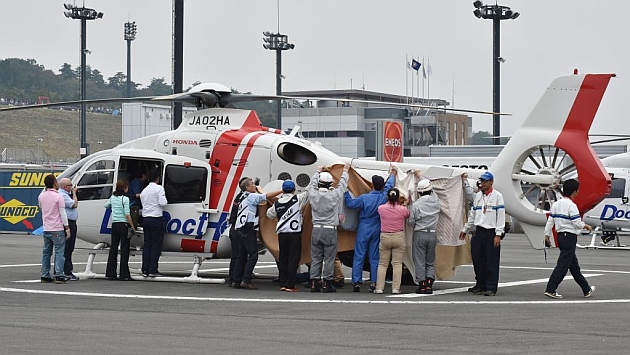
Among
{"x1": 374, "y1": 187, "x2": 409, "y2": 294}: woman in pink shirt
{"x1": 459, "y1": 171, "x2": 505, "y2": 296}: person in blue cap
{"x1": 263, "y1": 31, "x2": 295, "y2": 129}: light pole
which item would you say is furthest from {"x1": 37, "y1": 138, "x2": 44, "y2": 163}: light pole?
{"x1": 459, "y1": 171, "x2": 505, "y2": 296}: person in blue cap

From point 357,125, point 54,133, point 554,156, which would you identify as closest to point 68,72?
point 54,133

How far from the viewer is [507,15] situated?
57219mm

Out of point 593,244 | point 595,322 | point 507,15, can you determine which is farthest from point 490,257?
point 507,15

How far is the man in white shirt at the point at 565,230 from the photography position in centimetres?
1570

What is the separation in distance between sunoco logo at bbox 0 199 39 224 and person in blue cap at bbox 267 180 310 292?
21.3 metres

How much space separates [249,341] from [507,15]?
160 ft

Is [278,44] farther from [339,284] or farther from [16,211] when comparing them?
[339,284]

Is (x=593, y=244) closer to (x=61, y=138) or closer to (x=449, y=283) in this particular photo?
(x=449, y=283)

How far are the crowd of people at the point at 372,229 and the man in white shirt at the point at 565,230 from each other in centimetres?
2

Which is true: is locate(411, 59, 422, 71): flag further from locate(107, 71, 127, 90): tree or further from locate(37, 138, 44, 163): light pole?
locate(107, 71, 127, 90): tree

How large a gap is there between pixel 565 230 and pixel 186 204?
6.57 metres

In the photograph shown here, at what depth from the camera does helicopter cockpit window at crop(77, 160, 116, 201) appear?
61.2ft

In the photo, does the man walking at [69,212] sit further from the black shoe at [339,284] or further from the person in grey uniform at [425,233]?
the person in grey uniform at [425,233]

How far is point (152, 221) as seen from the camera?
17.9 m
